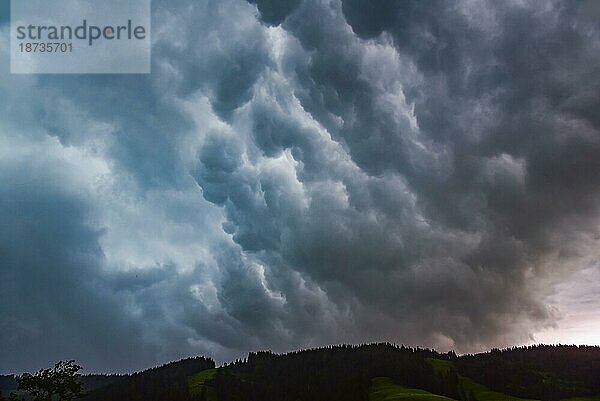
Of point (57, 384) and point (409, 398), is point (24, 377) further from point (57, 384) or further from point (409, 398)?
point (409, 398)

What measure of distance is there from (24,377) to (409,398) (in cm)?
14071

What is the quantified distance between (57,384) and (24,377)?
6326 mm

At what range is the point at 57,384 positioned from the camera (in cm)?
10019

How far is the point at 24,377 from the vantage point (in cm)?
9806

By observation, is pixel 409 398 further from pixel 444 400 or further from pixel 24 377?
pixel 24 377

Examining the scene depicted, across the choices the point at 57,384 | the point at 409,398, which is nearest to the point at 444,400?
the point at 409,398

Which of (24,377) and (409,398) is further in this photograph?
(409,398)

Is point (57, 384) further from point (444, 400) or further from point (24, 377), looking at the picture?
point (444, 400)

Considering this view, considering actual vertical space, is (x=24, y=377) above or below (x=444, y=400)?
above

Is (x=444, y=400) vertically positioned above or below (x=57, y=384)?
below

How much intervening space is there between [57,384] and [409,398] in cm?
13484

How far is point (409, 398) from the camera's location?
191 m

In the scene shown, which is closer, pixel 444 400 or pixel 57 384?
pixel 57 384
